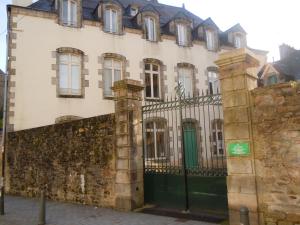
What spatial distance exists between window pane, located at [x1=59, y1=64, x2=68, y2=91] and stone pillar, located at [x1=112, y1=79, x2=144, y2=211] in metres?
6.68

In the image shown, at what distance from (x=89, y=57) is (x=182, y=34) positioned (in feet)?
20.1

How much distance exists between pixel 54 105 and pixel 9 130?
6.89 feet

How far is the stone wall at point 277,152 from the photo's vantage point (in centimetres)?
580

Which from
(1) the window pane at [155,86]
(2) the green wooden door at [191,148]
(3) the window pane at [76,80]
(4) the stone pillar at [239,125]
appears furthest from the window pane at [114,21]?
(4) the stone pillar at [239,125]

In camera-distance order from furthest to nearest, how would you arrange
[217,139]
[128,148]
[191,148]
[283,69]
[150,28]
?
[283,69] → [150,28] → [191,148] → [217,139] → [128,148]

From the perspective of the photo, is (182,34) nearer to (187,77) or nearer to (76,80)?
(187,77)

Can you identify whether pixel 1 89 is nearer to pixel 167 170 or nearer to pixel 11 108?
pixel 11 108

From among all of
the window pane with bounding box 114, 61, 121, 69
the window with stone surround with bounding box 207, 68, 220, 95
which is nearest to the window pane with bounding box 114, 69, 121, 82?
the window pane with bounding box 114, 61, 121, 69

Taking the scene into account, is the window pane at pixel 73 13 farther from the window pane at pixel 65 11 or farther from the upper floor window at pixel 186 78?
the upper floor window at pixel 186 78

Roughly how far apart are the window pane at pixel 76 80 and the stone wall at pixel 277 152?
34.4 feet

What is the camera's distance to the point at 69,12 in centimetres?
1596

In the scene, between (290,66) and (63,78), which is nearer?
(63,78)

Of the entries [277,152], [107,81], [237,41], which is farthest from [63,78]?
[237,41]

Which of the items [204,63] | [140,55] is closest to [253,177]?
[140,55]
